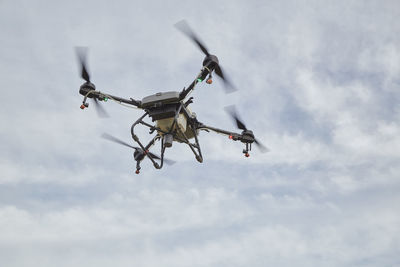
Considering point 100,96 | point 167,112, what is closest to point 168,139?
point 167,112

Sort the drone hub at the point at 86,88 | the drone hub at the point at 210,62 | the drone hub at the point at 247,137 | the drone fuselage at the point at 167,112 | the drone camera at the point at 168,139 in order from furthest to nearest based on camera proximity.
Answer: the drone hub at the point at 247,137, the drone hub at the point at 86,88, the drone camera at the point at 168,139, the drone fuselage at the point at 167,112, the drone hub at the point at 210,62

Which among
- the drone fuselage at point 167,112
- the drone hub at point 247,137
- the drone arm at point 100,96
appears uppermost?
the drone arm at point 100,96

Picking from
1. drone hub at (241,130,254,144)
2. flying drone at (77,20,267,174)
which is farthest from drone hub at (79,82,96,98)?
drone hub at (241,130,254,144)

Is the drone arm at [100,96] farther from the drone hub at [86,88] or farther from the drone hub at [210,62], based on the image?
the drone hub at [210,62]

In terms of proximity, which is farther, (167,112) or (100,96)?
(100,96)

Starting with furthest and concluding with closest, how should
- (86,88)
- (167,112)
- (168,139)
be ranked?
(86,88)
(168,139)
(167,112)

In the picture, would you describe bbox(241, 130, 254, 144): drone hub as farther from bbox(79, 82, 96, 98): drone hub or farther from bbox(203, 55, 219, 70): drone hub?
bbox(79, 82, 96, 98): drone hub

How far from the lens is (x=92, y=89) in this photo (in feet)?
74.3

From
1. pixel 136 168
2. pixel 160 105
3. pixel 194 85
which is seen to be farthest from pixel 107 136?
pixel 194 85

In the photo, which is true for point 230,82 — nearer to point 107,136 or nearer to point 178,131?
point 178,131

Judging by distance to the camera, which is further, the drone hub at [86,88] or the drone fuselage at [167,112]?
the drone hub at [86,88]

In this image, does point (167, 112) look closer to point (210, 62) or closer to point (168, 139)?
point (168, 139)

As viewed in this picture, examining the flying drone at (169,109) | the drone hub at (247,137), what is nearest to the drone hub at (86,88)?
the flying drone at (169,109)

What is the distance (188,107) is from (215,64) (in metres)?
2.95
